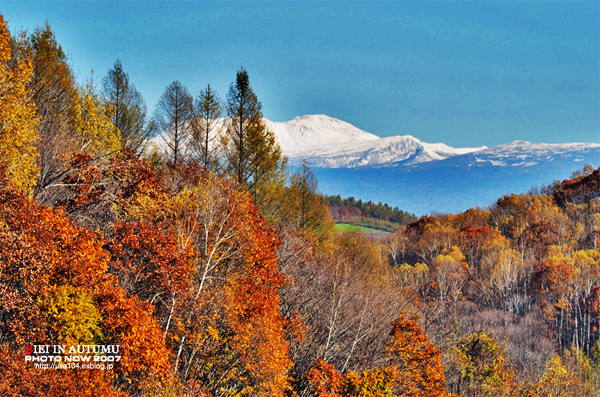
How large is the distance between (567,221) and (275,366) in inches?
3802

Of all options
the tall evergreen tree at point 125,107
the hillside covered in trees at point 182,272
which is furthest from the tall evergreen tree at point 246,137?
the tall evergreen tree at point 125,107

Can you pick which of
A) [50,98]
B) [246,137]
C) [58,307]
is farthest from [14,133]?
[246,137]

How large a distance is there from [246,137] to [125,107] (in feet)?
46.6

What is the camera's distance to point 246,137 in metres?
34.0

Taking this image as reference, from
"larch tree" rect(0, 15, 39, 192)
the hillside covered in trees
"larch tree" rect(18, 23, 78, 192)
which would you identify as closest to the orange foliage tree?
the hillside covered in trees

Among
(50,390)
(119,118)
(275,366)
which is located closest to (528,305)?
(275,366)

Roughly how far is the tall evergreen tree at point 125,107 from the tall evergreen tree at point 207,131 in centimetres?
680

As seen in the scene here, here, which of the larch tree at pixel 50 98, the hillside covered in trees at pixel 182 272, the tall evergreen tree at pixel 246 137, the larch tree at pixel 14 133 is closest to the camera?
the hillside covered in trees at pixel 182 272

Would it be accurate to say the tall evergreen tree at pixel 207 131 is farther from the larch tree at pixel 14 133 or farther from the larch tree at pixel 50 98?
the larch tree at pixel 14 133

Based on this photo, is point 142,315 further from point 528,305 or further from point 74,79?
point 528,305

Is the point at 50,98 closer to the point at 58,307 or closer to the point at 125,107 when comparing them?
the point at 125,107

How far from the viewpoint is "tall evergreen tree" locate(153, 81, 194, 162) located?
36.2 metres

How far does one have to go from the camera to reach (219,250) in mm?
23797

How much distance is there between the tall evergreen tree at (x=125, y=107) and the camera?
38.4 metres
